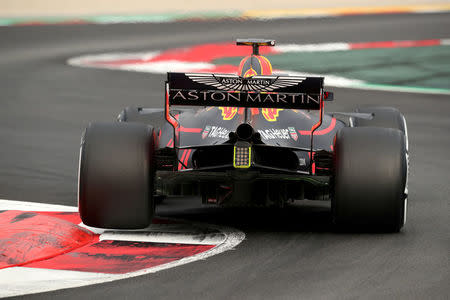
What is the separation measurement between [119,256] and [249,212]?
2338mm

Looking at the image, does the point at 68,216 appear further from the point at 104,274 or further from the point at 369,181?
the point at 369,181

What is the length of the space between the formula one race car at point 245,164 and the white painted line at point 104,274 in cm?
24

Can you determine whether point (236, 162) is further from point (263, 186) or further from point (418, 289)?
point (418, 289)

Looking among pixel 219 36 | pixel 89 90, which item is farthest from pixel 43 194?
pixel 219 36

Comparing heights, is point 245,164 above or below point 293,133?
below

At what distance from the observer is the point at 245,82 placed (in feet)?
27.6

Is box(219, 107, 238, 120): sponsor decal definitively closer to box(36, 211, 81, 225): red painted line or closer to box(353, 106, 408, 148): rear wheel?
box(36, 211, 81, 225): red painted line

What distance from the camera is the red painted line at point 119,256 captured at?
7012 millimetres

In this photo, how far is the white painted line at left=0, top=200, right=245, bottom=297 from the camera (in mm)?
6477

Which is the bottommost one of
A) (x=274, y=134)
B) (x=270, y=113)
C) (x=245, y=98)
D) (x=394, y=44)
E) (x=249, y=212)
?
(x=249, y=212)

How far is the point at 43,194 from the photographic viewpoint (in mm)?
10227

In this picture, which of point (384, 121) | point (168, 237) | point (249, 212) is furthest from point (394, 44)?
point (168, 237)

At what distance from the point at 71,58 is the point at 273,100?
17497mm

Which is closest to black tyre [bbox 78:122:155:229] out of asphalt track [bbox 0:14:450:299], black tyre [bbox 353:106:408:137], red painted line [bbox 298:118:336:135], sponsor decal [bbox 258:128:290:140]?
asphalt track [bbox 0:14:450:299]
